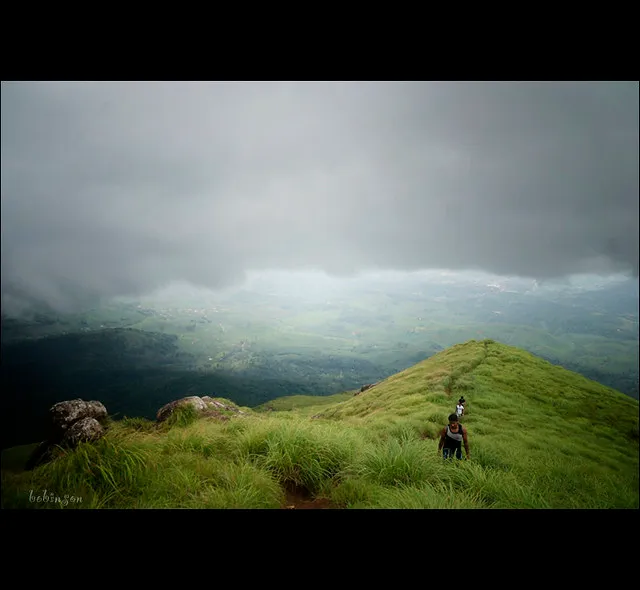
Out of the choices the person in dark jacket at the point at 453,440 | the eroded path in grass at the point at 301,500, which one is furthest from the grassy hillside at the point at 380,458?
the person in dark jacket at the point at 453,440

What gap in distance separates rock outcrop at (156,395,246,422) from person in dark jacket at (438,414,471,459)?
9.61ft

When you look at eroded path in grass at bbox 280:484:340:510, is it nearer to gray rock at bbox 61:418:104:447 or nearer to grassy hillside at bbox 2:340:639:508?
grassy hillside at bbox 2:340:639:508

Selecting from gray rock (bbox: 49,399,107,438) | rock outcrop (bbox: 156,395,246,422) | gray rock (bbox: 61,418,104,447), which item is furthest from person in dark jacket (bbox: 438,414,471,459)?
gray rock (bbox: 49,399,107,438)

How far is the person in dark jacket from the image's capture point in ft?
10.5

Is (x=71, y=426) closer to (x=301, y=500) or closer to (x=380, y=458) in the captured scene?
(x=301, y=500)

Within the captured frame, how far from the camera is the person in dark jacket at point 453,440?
126 inches

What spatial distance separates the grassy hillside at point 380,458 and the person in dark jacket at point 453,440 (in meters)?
0.14

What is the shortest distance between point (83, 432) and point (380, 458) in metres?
3.80

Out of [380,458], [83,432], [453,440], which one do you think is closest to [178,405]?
[83,432]

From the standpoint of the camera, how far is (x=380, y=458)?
3021 millimetres

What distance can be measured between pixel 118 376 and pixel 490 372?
21.9 feet
